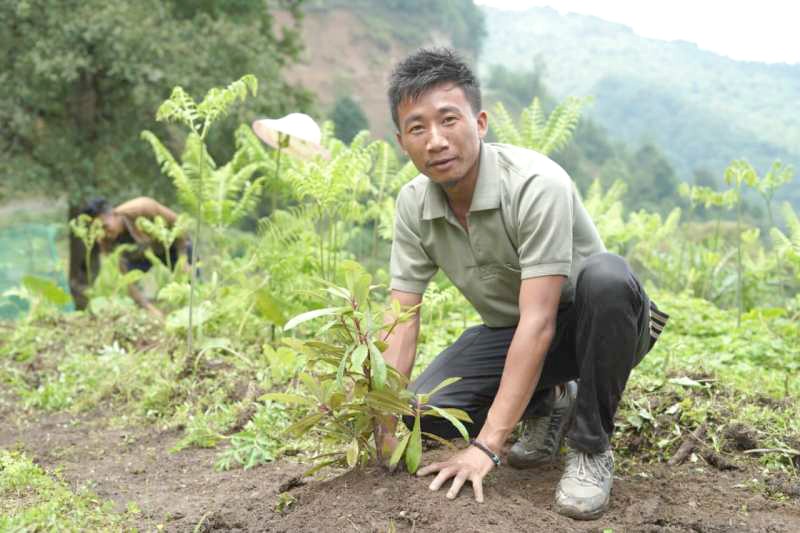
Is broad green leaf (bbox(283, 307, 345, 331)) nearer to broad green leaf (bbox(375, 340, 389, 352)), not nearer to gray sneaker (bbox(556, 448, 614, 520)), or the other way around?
broad green leaf (bbox(375, 340, 389, 352))

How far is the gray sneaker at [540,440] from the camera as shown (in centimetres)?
290

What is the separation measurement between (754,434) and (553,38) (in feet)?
518

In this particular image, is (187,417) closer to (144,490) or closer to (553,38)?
(144,490)

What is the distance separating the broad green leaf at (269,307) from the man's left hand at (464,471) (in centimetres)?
234

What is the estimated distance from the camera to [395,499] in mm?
2211

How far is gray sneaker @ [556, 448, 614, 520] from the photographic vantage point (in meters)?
2.37

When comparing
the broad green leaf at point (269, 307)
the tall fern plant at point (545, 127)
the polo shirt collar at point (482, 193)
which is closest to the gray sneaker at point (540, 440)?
the polo shirt collar at point (482, 193)

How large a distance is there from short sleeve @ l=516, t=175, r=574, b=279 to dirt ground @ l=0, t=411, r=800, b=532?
0.70 meters

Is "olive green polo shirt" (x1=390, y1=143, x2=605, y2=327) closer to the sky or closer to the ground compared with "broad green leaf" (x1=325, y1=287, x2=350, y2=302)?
closer to the sky

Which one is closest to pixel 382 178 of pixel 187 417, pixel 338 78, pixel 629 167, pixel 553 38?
pixel 187 417

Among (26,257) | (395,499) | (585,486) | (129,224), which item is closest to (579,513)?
(585,486)

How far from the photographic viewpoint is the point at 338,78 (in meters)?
85.9

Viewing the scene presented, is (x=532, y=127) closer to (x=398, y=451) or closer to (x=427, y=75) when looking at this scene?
(x=427, y=75)

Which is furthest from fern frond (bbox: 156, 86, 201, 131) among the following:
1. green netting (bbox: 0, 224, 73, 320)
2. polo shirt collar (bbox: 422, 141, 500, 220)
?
green netting (bbox: 0, 224, 73, 320)
